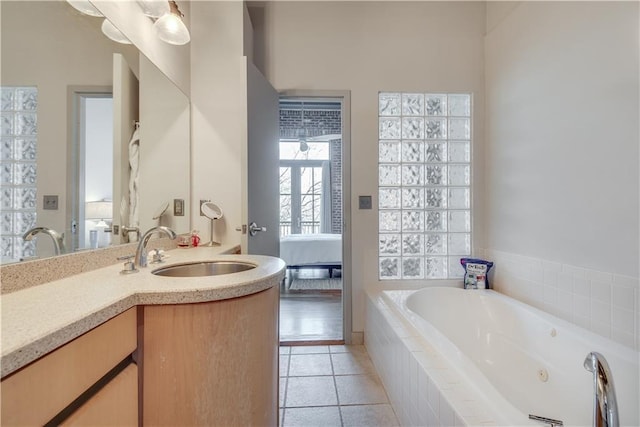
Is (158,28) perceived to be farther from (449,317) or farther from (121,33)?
(449,317)

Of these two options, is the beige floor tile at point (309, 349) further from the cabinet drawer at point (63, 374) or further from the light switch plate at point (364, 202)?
the cabinet drawer at point (63, 374)

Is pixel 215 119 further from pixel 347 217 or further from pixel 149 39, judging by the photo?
pixel 347 217

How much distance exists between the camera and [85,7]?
108 centimetres

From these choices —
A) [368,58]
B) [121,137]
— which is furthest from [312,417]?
[368,58]

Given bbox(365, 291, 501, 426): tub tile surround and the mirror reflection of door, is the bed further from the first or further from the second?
the mirror reflection of door

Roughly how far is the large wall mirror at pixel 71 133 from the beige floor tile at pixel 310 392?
1.26 metres

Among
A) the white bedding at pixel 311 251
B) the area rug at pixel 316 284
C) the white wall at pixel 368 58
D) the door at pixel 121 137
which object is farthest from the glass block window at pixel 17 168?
the white bedding at pixel 311 251

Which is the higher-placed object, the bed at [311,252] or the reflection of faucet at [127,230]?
the reflection of faucet at [127,230]

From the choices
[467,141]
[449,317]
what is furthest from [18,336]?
[467,141]

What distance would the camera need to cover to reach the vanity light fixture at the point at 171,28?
4.89ft

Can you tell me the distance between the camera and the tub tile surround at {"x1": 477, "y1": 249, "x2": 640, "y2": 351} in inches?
50.9

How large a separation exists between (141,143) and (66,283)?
2.72ft

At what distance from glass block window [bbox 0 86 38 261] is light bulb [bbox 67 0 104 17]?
445mm

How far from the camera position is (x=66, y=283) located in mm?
868
